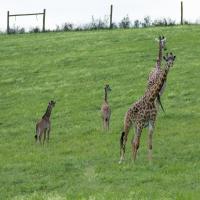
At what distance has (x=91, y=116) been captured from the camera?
28.8 m

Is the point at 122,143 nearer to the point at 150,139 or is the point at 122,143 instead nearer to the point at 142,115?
the point at 150,139

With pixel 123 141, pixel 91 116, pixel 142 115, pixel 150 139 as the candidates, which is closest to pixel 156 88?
pixel 142 115

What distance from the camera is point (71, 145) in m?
22.9

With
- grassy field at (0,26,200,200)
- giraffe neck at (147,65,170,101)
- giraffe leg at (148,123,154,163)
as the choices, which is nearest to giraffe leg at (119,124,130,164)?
grassy field at (0,26,200,200)

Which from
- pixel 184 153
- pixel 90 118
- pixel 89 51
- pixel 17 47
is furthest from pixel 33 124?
A: pixel 17 47

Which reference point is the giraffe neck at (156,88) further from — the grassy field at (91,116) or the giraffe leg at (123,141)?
the grassy field at (91,116)

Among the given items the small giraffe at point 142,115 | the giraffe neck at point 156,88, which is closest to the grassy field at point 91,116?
the small giraffe at point 142,115

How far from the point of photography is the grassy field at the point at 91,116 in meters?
16.5

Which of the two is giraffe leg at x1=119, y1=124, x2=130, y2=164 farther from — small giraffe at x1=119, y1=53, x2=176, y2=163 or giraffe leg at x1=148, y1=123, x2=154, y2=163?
giraffe leg at x1=148, y1=123, x2=154, y2=163

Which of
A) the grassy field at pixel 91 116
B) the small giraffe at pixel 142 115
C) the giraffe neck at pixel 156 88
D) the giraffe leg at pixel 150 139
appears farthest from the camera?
the giraffe neck at pixel 156 88

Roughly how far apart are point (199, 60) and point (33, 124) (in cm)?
1462

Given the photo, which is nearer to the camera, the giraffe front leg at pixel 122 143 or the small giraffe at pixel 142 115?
the small giraffe at pixel 142 115

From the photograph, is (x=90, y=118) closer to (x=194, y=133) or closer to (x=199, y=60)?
(x=194, y=133)

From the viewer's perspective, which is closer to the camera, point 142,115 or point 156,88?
point 142,115
